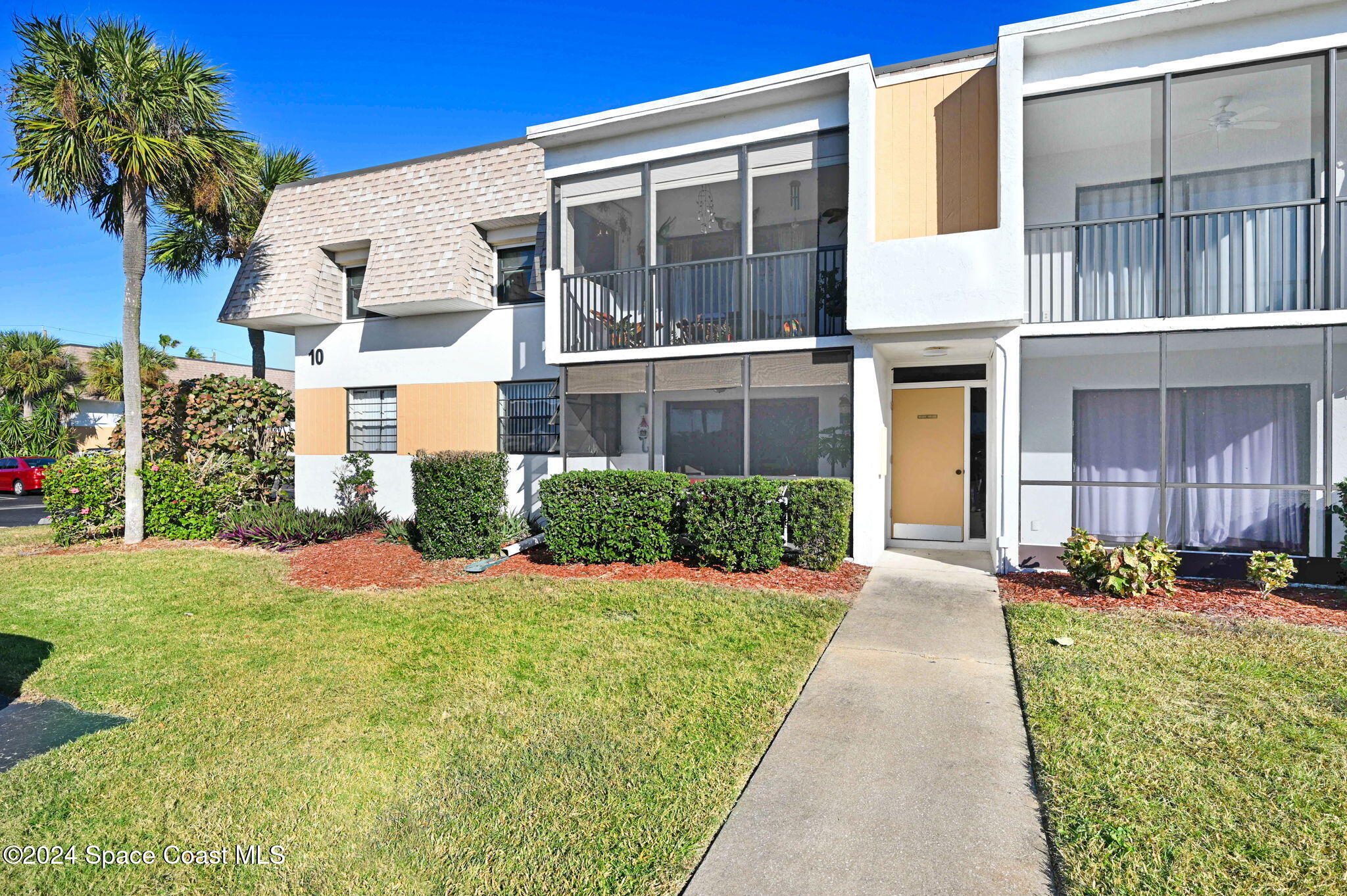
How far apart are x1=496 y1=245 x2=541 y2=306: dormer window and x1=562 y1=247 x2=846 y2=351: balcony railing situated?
6.19 feet

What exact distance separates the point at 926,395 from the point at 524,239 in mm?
7456

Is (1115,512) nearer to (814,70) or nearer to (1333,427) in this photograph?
(1333,427)

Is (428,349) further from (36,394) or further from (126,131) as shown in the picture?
(36,394)

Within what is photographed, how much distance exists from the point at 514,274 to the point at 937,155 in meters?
7.33

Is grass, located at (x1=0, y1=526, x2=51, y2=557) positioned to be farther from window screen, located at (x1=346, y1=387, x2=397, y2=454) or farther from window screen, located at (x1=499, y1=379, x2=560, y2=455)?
window screen, located at (x1=499, y1=379, x2=560, y2=455)

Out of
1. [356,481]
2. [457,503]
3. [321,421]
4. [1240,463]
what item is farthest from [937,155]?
[321,421]

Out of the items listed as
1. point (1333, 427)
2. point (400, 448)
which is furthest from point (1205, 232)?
point (400, 448)

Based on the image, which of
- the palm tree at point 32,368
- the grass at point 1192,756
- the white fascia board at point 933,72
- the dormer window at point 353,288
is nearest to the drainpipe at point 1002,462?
the grass at point 1192,756

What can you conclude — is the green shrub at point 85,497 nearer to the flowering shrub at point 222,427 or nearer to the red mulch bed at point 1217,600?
the flowering shrub at point 222,427

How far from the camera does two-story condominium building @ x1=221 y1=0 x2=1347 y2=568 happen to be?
7.66m

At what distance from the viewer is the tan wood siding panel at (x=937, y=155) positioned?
27.0 ft

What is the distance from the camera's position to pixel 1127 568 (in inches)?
275

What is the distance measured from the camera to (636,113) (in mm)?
9531

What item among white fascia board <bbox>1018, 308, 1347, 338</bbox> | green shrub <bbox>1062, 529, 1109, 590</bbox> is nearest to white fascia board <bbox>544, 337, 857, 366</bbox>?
white fascia board <bbox>1018, 308, 1347, 338</bbox>
